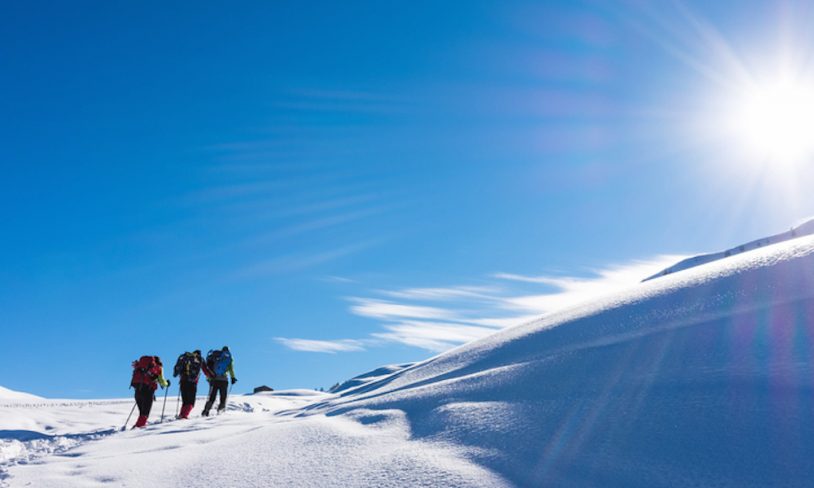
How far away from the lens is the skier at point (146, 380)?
37.5 feet

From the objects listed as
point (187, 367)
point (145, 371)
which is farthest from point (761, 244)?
point (145, 371)

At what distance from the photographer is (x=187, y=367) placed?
13.2 meters

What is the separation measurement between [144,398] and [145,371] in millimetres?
611

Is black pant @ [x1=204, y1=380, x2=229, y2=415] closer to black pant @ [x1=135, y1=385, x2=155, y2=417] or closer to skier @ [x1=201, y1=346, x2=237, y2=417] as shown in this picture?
skier @ [x1=201, y1=346, x2=237, y2=417]

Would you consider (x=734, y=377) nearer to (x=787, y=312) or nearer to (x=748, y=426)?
(x=748, y=426)

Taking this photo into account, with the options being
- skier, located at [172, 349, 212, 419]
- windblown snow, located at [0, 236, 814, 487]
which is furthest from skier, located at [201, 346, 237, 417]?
windblown snow, located at [0, 236, 814, 487]

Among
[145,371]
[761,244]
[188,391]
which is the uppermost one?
[761,244]

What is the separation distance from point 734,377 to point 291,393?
89.4 ft

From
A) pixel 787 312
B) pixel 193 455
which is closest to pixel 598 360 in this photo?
pixel 787 312

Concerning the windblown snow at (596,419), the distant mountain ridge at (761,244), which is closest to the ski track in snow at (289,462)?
the windblown snow at (596,419)

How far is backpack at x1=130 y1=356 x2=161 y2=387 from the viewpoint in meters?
11.5

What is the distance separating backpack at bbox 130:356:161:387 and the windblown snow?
14.7 feet

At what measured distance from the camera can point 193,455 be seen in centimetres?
536

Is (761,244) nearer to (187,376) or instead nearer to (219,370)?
(219,370)
